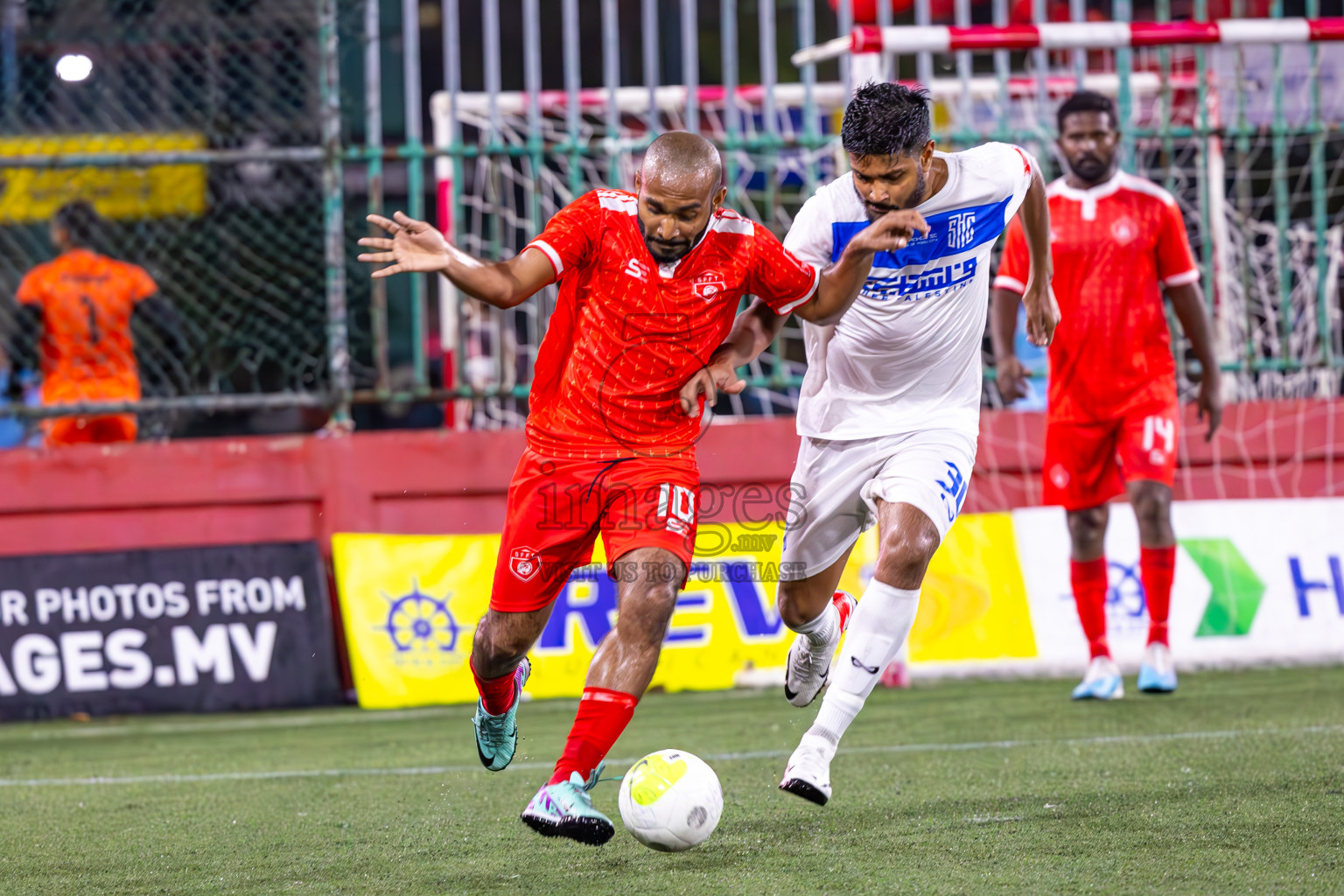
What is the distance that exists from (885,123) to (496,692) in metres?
1.99

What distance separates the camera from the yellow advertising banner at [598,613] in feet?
27.0

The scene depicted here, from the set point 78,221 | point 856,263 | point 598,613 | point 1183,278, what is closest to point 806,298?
point 856,263

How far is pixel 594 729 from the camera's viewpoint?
391 centimetres

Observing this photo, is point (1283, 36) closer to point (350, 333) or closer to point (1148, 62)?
point (1148, 62)

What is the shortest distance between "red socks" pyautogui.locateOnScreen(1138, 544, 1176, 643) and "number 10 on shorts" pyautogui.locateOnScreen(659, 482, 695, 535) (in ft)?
12.1

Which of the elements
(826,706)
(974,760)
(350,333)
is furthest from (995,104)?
(826,706)

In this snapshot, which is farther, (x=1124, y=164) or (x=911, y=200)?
(x=1124, y=164)

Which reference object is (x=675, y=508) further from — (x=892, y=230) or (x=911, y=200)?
(x=911, y=200)

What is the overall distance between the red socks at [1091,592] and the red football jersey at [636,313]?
348 cm

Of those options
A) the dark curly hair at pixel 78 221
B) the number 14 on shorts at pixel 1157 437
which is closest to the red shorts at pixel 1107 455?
the number 14 on shorts at pixel 1157 437

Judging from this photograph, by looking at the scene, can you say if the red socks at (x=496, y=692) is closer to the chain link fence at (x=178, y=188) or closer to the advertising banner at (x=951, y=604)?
the advertising banner at (x=951, y=604)

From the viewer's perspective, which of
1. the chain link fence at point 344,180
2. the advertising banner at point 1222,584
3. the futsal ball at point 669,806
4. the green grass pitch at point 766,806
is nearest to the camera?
the green grass pitch at point 766,806

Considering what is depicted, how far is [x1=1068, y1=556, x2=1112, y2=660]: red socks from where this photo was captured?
7262 millimetres

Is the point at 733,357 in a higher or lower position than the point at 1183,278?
lower
